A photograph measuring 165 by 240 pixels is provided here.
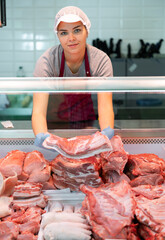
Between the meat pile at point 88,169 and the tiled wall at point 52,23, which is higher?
the tiled wall at point 52,23

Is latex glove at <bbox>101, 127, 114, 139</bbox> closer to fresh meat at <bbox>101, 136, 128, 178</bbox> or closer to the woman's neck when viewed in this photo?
fresh meat at <bbox>101, 136, 128, 178</bbox>

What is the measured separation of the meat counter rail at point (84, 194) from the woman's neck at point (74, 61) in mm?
724

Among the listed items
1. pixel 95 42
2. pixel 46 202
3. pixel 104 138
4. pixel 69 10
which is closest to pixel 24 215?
pixel 46 202

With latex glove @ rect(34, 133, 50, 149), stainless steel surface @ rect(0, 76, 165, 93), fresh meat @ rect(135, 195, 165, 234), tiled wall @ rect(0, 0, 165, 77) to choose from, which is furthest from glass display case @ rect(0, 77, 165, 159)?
tiled wall @ rect(0, 0, 165, 77)

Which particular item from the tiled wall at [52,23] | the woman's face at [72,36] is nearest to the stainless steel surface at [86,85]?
the woman's face at [72,36]

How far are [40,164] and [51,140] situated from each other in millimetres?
207

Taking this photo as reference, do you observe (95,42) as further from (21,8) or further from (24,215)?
(24,215)

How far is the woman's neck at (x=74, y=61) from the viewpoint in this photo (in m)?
2.06

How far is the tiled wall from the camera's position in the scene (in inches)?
201

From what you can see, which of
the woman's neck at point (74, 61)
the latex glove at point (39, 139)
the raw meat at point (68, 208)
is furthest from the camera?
the woman's neck at point (74, 61)

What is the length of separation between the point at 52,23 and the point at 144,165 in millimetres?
4241

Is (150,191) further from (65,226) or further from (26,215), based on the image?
(26,215)

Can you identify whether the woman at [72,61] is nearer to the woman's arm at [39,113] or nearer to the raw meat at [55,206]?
the woman's arm at [39,113]

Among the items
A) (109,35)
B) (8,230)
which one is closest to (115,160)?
(8,230)
